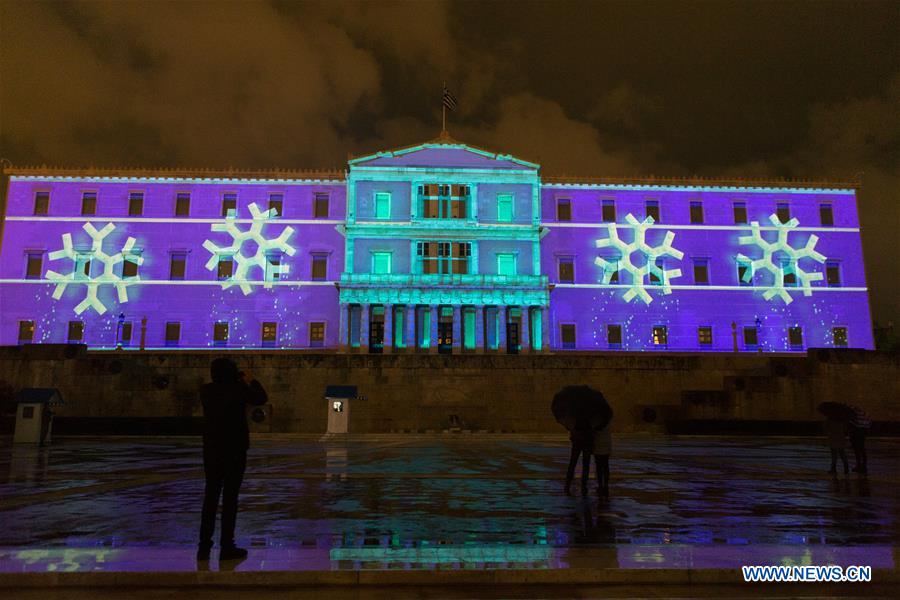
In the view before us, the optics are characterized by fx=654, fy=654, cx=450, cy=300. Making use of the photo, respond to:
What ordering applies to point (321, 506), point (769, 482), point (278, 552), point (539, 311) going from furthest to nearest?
point (539, 311)
point (769, 482)
point (321, 506)
point (278, 552)

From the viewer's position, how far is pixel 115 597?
520 centimetres

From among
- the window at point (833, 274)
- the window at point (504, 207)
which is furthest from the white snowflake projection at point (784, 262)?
the window at point (504, 207)


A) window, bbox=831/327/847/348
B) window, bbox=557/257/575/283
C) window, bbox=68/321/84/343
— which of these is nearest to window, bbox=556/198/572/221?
window, bbox=557/257/575/283

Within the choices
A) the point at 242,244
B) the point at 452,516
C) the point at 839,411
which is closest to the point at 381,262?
the point at 242,244

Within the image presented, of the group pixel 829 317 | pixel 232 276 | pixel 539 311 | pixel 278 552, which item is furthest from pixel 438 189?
pixel 278 552

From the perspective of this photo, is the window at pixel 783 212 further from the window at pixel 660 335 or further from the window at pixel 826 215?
the window at pixel 660 335

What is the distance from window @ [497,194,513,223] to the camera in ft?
167

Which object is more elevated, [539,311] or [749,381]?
[539,311]

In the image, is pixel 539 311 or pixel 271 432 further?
pixel 539 311

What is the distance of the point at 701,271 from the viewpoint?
52.3 meters

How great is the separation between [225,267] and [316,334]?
8.93 m

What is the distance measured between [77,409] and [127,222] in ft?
75.5

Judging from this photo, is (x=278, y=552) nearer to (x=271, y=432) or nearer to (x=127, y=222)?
(x=271, y=432)

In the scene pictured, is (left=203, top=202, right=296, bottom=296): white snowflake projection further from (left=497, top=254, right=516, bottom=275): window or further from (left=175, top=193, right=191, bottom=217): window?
(left=497, top=254, right=516, bottom=275): window
